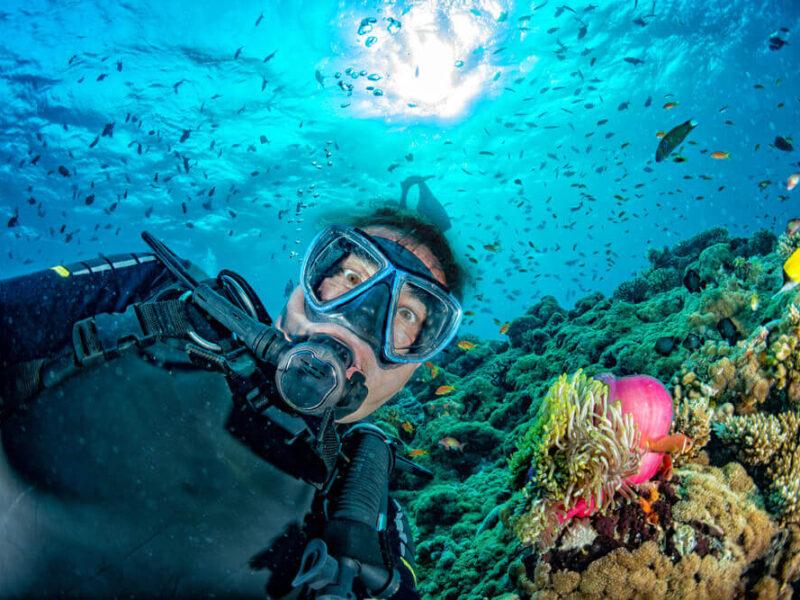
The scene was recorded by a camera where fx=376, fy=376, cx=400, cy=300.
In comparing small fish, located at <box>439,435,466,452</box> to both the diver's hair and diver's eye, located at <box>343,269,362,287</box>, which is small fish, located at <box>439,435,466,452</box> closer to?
the diver's hair

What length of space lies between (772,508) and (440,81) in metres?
25.6

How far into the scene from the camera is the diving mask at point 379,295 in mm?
2555

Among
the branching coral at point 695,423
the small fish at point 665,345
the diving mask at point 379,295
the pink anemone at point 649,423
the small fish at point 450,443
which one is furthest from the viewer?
the small fish at point 450,443

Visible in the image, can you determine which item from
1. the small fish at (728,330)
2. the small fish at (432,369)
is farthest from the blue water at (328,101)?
the small fish at (728,330)

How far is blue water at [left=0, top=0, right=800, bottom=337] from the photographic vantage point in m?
18.5

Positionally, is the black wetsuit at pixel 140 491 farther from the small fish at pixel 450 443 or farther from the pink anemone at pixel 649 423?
the small fish at pixel 450 443

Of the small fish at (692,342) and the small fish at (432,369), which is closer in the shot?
the small fish at (692,342)

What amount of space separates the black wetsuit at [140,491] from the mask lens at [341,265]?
56.9 inches

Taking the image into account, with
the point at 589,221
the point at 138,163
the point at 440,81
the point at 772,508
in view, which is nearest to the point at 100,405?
the point at 772,508

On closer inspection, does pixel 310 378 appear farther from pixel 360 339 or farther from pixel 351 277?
pixel 351 277

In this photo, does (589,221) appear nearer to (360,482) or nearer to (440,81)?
(440,81)

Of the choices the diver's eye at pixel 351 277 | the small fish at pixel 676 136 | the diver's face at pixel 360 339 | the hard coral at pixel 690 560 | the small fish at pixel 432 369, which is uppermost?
the small fish at pixel 676 136

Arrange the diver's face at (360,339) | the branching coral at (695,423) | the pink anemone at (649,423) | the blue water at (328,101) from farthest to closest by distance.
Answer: the blue water at (328,101) → the branching coral at (695,423) → the pink anemone at (649,423) → the diver's face at (360,339)

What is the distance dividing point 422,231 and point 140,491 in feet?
8.77
